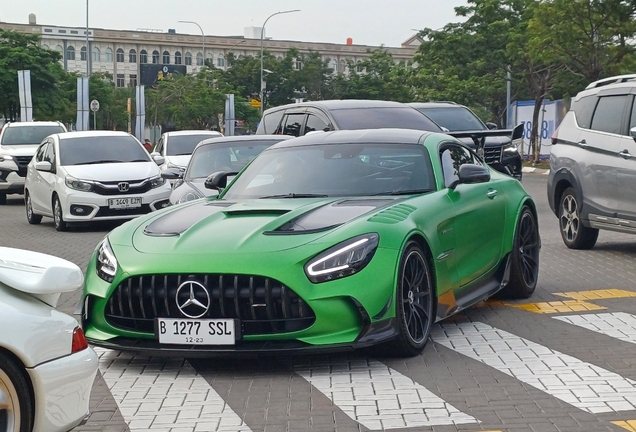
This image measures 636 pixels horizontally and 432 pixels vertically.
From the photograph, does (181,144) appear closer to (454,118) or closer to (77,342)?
(454,118)

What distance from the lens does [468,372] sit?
6.42m

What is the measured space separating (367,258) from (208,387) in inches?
44.8

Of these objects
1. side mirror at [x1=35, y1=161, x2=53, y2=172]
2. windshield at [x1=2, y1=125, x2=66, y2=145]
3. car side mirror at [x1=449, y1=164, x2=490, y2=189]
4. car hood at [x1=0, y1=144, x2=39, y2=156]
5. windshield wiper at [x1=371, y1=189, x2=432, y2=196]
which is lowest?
car hood at [x1=0, y1=144, x2=39, y2=156]

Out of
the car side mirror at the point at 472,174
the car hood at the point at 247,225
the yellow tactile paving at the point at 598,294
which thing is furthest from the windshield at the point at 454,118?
the car hood at the point at 247,225

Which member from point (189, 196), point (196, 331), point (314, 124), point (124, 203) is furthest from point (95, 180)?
Answer: point (196, 331)

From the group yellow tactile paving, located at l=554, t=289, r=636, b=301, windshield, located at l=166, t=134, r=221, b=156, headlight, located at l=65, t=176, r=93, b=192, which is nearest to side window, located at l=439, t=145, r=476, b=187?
yellow tactile paving, located at l=554, t=289, r=636, b=301

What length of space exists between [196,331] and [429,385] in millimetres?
1310

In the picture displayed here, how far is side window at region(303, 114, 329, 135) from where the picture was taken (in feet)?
50.2

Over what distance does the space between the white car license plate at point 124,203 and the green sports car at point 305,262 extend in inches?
386

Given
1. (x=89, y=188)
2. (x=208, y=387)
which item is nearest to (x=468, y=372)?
(x=208, y=387)

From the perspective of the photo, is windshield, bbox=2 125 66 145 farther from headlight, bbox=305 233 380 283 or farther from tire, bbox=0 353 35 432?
tire, bbox=0 353 35 432

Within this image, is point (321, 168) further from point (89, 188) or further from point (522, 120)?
point (522, 120)

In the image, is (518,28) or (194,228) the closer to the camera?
(194,228)

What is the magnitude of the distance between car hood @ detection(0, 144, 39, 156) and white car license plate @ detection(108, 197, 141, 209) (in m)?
8.36
